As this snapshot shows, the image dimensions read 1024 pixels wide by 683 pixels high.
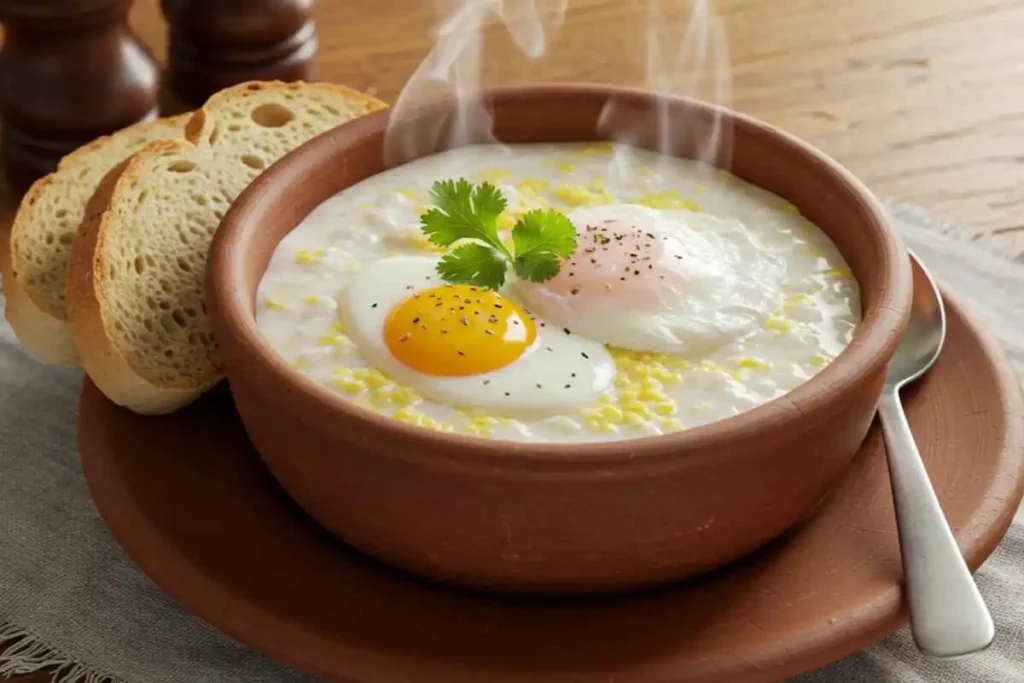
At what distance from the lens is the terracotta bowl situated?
1432 millimetres

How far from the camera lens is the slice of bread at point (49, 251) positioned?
6.42 feet

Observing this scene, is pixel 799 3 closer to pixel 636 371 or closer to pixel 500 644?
pixel 636 371

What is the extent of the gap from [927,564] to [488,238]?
708mm

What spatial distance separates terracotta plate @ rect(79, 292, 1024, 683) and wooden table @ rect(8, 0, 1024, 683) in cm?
91

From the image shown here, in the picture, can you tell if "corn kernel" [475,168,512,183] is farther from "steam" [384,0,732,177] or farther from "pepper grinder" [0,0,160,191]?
"pepper grinder" [0,0,160,191]

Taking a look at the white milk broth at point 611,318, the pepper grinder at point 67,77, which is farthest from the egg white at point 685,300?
the pepper grinder at point 67,77

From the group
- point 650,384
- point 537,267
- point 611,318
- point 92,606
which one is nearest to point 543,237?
point 537,267

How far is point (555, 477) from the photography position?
142 centimetres

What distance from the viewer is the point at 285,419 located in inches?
60.9

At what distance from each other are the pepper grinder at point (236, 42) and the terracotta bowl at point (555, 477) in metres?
1.32

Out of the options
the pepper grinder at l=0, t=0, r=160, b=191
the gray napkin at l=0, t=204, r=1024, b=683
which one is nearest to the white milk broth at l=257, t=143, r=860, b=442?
the gray napkin at l=0, t=204, r=1024, b=683

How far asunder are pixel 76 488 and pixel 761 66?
184 cm

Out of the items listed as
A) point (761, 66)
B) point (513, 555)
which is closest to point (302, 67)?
point (761, 66)

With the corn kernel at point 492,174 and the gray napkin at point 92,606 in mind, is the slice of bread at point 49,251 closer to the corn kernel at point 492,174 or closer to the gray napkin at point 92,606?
the gray napkin at point 92,606
